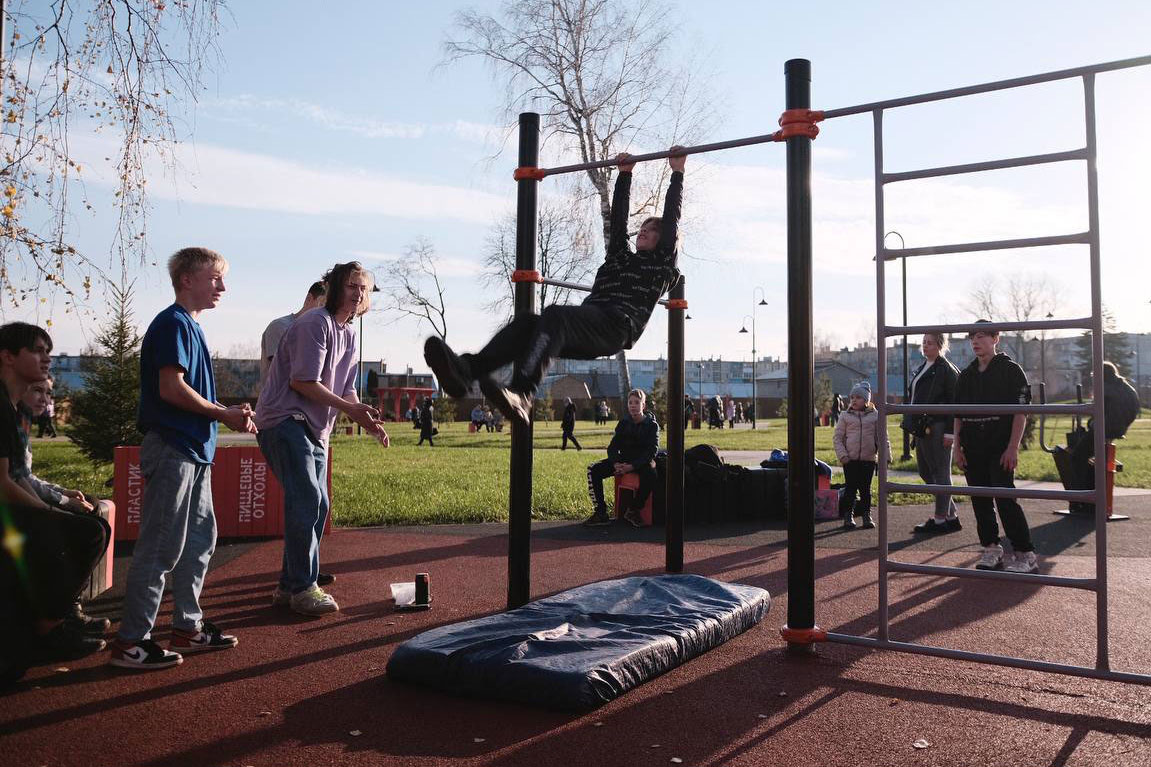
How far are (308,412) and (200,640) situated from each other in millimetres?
1300

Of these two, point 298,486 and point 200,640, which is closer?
point 200,640

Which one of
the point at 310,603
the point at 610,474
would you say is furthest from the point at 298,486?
the point at 610,474

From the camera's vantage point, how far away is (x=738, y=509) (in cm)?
951

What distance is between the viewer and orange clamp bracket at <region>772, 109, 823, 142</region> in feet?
14.3

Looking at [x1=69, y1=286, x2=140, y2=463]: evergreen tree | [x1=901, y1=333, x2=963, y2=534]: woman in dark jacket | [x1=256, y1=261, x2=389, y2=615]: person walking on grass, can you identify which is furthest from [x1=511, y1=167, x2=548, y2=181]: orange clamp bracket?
[x1=69, y1=286, x2=140, y2=463]: evergreen tree

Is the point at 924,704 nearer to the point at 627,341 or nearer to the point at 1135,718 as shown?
the point at 1135,718

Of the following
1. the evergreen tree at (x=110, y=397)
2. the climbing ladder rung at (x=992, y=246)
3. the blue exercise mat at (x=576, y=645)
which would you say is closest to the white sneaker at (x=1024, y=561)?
the blue exercise mat at (x=576, y=645)

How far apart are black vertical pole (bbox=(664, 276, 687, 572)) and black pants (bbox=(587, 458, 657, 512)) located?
2.62 metres

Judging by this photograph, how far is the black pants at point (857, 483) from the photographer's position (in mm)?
8734

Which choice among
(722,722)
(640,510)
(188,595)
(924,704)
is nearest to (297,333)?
(188,595)

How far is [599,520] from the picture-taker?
357 inches

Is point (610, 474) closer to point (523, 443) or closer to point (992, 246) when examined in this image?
point (523, 443)

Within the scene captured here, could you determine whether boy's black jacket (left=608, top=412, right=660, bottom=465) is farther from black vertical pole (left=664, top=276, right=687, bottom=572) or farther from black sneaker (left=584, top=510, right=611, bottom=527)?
black vertical pole (left=664, top=276, right=687, bottom=572)

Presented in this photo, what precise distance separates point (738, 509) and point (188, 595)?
650cm
